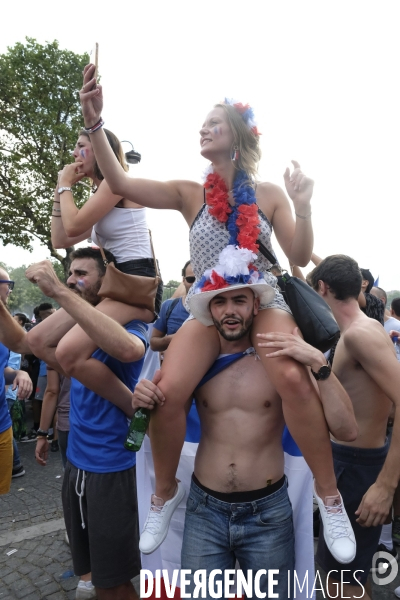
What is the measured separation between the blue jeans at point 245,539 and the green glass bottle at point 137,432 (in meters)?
0.47

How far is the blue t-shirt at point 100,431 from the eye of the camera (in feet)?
8.99

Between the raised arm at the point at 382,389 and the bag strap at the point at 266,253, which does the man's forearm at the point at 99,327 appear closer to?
the bag strap at the point at 266,253

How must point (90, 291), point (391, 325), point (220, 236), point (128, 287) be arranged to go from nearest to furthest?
point (220, 236) < point (128, 287) < point (90, 291) < point (391, 325)

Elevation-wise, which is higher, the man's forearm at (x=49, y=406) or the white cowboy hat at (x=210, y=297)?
Answer: the white cowboy hat at (x=210, y=297)

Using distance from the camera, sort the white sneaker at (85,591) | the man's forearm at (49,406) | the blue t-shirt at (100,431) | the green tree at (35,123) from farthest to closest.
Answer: the green tree at (35,123), the man's forearm at (49,406), the white sneaker at (85,591), the blue t-shirt at (100,431)

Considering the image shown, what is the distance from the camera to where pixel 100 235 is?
2.98 meters

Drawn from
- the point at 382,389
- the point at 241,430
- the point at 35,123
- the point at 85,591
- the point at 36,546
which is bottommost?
the point at 36,546

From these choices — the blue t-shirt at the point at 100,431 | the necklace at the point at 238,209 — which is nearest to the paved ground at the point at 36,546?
the blue t-shirt at the point at 100,431

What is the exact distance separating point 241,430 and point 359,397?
1021mm

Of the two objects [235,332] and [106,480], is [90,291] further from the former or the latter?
[235,332]

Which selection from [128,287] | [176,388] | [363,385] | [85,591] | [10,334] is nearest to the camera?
[176,388]

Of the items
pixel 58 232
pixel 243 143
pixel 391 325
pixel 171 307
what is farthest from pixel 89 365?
pixel 391 325

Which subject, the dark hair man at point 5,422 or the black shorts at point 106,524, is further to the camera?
the dark hair man at point 5,422

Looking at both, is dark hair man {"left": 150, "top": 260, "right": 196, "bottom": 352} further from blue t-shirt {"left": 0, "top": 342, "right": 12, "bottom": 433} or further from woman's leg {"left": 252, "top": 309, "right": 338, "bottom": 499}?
woman's leg {"left": 252, "top": 309, "right": 338, "bottom": 499}
